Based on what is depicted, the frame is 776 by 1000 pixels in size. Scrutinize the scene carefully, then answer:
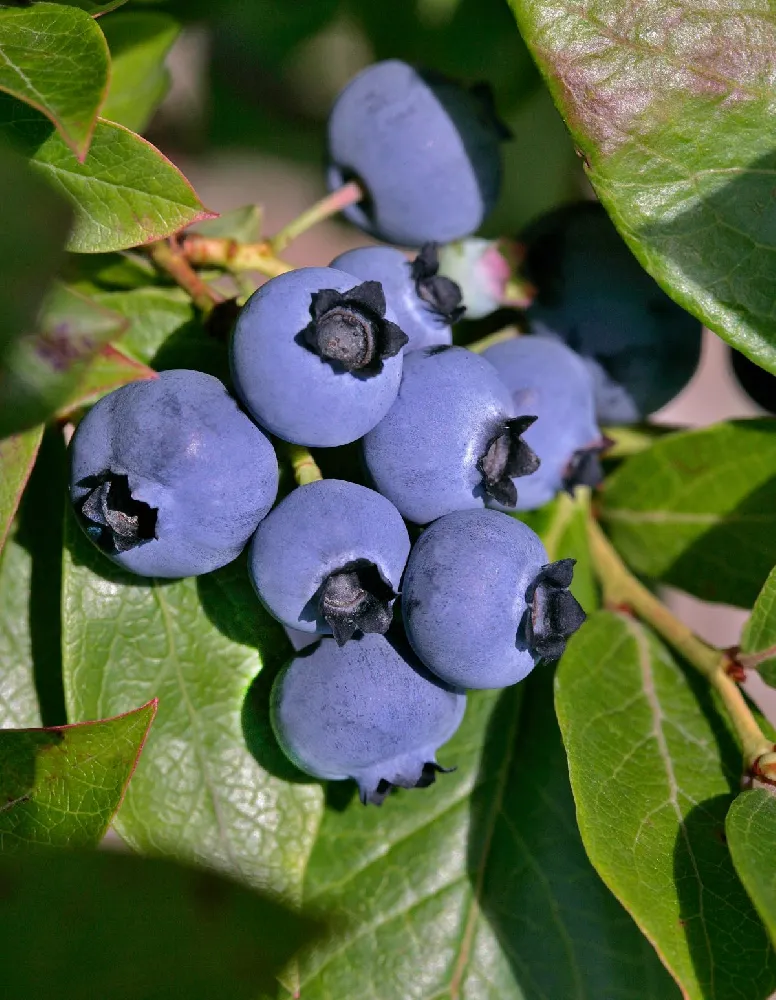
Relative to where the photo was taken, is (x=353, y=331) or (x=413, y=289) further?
(x=413, y=289)

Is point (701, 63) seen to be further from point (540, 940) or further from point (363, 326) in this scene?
point (540, 940)

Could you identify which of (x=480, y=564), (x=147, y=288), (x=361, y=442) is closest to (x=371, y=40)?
(x=147, y=288)

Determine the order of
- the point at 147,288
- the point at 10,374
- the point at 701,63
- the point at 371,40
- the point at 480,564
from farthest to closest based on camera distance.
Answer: the point at 371,40, the point at 147,288, the point at 701,63, the point at 480,564, the point at 10,374

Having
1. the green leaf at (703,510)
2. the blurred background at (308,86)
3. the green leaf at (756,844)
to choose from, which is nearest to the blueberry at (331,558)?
the green leaf at (756,844)

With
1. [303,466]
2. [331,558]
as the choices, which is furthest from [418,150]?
[331,558]

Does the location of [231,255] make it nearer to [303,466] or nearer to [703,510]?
[303,466]

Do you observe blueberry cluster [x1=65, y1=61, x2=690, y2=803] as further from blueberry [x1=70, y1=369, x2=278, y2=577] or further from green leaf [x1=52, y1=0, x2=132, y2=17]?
green leaf [x1=52, y1=0, x2=132, y2=17]
